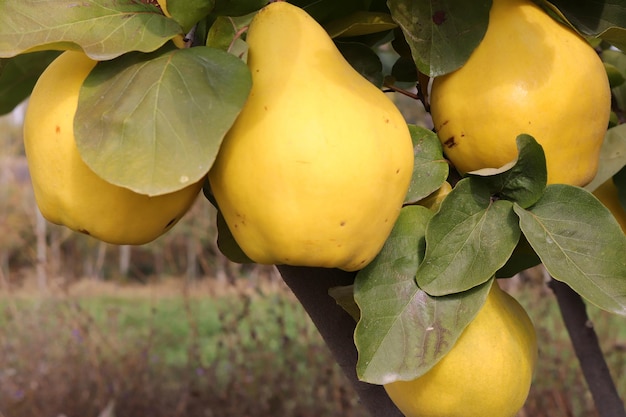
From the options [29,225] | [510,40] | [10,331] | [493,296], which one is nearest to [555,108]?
[510,40]

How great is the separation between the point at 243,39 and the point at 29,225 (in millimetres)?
6685

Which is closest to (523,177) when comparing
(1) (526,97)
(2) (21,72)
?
(1) (526,97)

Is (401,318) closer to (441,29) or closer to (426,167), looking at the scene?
(426,167)

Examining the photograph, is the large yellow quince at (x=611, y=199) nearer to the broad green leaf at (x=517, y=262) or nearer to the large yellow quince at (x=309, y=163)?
the broad green leaf at (x=517, y=262)

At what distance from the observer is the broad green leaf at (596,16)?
0.61 metres

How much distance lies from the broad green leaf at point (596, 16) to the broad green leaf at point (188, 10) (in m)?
0.28

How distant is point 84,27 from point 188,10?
7 centimetres

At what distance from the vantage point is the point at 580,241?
57cm

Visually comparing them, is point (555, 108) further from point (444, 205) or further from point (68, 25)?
point (68, 25)

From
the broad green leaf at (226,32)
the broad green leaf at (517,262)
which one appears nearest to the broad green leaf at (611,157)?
the broad green leaf at (517,262)

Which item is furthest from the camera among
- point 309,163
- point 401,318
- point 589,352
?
point 589,352

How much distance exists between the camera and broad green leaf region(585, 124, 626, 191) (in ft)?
2.46

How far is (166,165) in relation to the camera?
45 centimetres

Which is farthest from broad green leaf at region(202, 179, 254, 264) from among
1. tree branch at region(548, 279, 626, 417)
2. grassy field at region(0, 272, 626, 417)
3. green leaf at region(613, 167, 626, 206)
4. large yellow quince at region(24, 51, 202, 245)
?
grassy field at region(0, 272, 626, 417)
